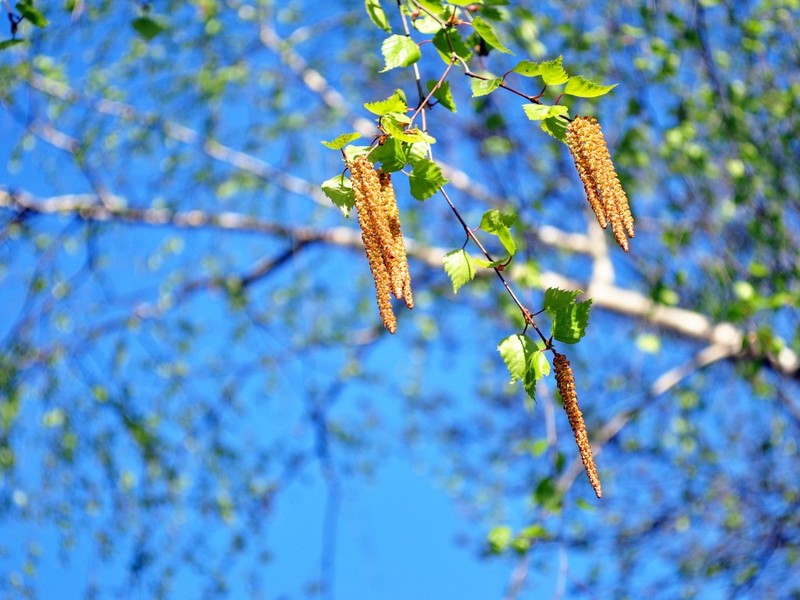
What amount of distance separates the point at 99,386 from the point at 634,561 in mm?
2816

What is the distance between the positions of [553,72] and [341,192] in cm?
39

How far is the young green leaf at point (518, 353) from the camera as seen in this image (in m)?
1.72

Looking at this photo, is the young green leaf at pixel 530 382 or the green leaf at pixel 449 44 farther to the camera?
the green leaf at pixel 449 44

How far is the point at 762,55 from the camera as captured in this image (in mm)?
5098

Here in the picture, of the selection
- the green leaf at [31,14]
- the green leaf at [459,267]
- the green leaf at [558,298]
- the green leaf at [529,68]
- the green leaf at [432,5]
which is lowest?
the green leaf at [558,298]

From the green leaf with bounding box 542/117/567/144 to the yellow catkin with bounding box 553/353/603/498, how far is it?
0.35 m

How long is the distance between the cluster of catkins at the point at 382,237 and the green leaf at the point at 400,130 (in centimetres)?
7

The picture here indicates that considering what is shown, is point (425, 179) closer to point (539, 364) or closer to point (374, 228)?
point (374, 228)

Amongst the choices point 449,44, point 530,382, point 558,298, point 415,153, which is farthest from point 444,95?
point 530,382

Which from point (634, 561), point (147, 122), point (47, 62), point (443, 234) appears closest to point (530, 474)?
point (634, 561)

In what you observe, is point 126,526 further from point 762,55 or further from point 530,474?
point 762,55

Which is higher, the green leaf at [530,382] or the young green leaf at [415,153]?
the young green leaf at [415,153]

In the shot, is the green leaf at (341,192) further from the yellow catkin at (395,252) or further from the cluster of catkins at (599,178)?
the cluster of catkins at (599,178)

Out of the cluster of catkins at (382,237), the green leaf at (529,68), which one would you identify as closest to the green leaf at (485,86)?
the green leaf at (529,68)
